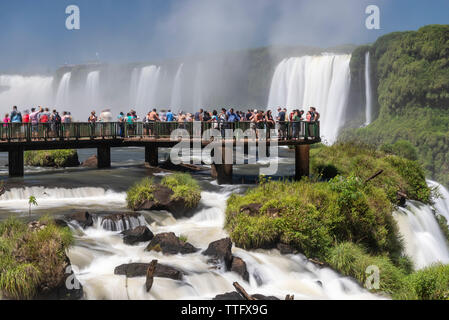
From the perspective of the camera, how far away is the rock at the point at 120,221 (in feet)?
56.3

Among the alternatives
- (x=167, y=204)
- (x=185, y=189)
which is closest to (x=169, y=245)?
(x=167, y=204)

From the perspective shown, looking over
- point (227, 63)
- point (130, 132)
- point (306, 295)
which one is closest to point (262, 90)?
point (227, 63)

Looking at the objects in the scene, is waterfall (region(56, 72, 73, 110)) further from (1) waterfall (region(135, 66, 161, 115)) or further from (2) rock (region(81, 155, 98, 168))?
(2) rock (region(81, 155, 98, 168))

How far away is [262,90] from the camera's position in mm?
82375

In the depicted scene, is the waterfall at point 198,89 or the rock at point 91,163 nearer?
the rock at point 91,163

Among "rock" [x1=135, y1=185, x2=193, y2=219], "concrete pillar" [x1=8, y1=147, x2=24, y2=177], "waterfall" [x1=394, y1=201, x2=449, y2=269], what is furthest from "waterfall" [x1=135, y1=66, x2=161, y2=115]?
"waterfall" [x1=394, y1=201, x2=449, y2=269]

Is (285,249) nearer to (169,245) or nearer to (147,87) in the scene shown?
(169,245)

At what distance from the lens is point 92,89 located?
3280 inches

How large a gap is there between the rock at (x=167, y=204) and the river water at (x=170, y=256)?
44cm

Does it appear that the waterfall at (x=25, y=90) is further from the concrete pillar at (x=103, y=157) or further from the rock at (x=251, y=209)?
the rock at (x=251, y=209)

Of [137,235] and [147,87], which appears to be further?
[147,87]

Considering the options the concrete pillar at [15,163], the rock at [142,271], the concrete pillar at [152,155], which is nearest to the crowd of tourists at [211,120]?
the concrete pillar at [15,163]

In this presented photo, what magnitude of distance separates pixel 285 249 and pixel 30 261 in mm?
7676
